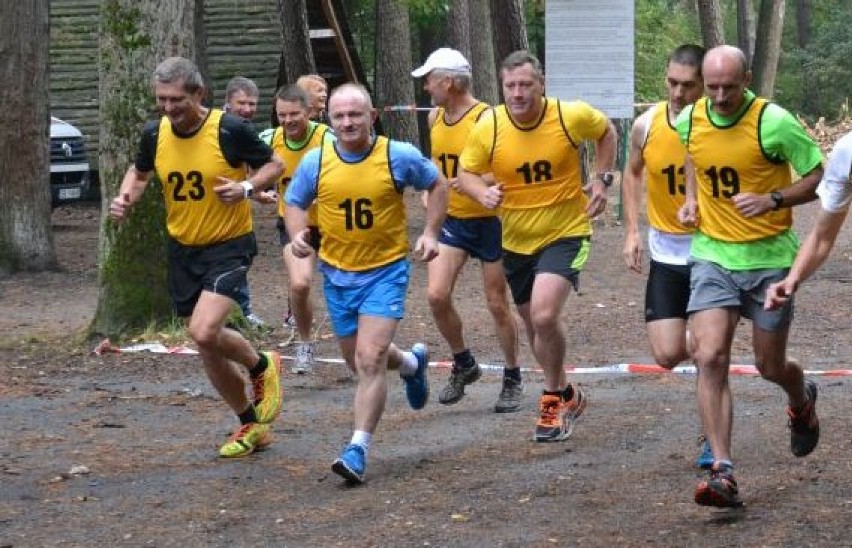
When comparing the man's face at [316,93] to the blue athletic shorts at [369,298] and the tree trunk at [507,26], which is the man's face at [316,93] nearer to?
the blue athletic shorts at [369,298]

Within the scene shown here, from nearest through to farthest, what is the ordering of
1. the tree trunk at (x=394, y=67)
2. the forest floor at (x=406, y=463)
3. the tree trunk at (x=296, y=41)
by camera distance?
the forest floor at (x=406, y=463) < the tree trunk at (x=296, y=41) < the tree trunk at (x=394, y=67)

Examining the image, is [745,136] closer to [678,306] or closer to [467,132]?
[678,306]

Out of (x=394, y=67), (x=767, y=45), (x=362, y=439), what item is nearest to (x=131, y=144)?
(x=362, y=439)

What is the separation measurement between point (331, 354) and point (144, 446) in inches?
145

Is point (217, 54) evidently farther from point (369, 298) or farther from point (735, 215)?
point (735, 215)

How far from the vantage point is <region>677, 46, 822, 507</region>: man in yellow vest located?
24.5 ft

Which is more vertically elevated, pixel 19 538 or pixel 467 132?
pixel 467 132

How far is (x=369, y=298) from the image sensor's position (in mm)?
8562

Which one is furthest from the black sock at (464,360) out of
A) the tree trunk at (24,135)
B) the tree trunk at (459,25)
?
the tree trunk at (459,25)

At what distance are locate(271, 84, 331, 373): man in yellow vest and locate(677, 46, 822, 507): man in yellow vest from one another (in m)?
4.19

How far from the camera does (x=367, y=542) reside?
6.97 metres

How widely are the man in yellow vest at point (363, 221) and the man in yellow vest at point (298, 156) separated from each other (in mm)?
2697

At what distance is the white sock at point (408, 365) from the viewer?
9.36 metres

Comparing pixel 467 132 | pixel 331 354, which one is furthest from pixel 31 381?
pixel 467 132
